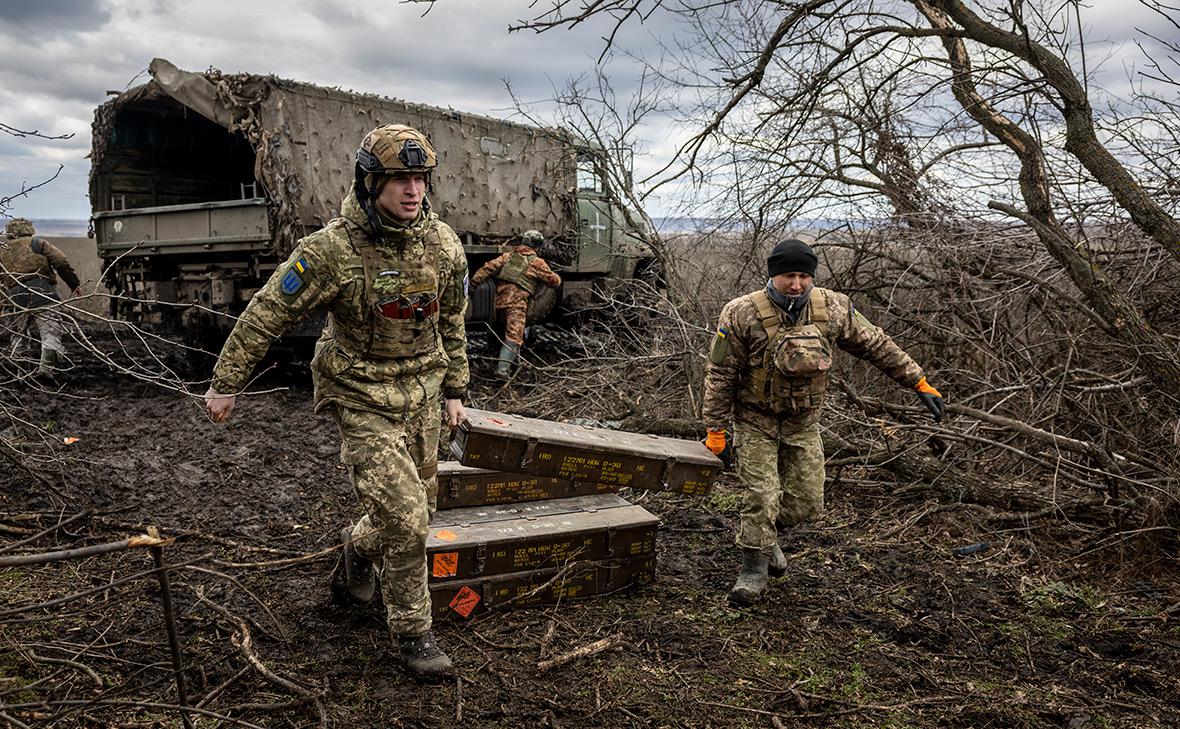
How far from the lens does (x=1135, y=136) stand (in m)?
5.24

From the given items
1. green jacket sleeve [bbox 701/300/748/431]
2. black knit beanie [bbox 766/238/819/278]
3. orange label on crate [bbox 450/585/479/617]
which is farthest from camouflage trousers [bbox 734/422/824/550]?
orange label on crate [bbox 450/585/479/617]

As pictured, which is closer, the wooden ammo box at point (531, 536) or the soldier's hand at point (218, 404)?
the soldier's hand at point (218, 404)

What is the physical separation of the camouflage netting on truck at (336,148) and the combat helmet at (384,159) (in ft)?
17.4

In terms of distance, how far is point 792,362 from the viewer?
4145mm

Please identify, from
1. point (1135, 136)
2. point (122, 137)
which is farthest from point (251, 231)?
point (1135, 136)

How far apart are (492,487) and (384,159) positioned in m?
1.78

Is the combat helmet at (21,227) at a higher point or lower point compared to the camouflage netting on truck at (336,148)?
lower

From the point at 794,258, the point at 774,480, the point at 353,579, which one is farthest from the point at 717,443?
the point at 353,579

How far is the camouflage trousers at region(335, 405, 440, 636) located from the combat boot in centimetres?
154

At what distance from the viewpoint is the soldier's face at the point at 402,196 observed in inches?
136

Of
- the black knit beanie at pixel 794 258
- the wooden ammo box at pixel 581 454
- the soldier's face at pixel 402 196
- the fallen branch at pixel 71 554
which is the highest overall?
the soldier's face at pixel 402 196

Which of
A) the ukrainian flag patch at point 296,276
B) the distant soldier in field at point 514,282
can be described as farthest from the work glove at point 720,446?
Answer: the distant soldier in field at point 514,282

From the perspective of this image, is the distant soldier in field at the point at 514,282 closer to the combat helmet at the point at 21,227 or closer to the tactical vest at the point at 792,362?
the combat helmet at the point at 21,227

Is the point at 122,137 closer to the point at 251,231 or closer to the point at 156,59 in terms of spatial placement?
the point at 156,59
